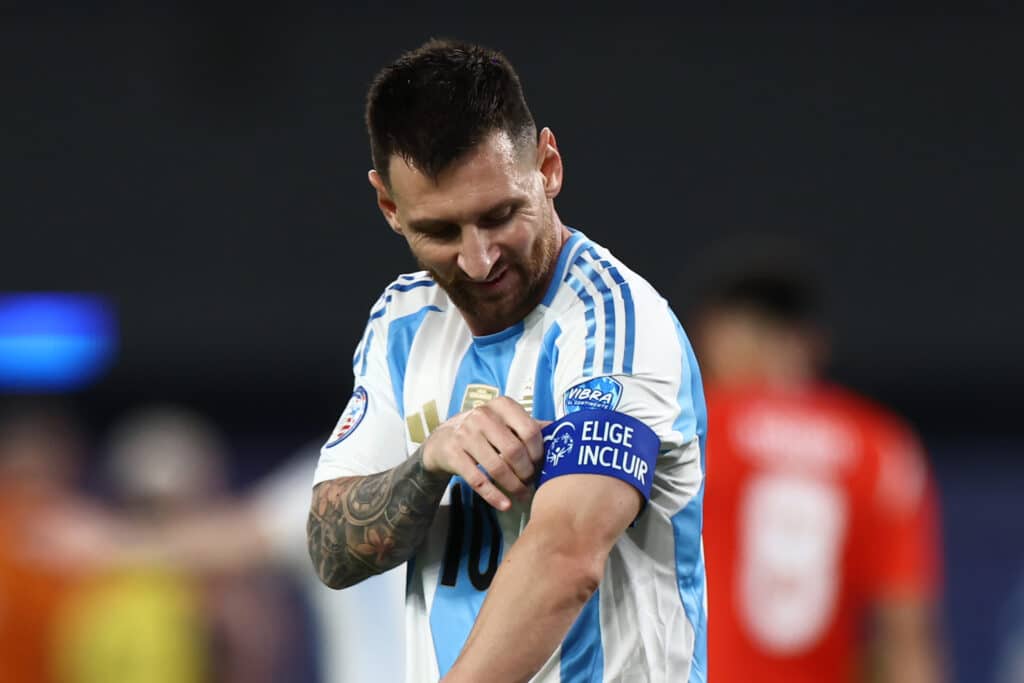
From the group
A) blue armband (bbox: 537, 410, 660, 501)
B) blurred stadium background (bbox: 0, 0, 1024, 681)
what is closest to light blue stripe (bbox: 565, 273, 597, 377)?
blue armband (bbox: 537, 410, 660, 501)

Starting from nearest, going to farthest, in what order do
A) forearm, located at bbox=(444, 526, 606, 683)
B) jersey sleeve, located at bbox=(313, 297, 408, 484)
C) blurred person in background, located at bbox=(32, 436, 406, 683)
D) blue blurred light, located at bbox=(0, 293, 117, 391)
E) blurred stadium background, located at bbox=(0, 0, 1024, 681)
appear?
forearm, located at bbox=(444, 526, 606, 683) < jersey sleeve, located at bbox=(313, 297, 408, 484) < blurred person in background, located at bbox=(32, 436, 406, 683) < blue blurred light, located at bbox=(0, 293, 117, 391) < blurred stadium background, located at bbox=(0, 0, 1024, 681)

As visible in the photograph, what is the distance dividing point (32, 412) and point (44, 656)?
3.86ft

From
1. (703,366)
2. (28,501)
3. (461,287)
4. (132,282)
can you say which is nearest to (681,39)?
(132,282)

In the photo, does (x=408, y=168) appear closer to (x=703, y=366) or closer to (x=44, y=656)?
(x=703, y=366)

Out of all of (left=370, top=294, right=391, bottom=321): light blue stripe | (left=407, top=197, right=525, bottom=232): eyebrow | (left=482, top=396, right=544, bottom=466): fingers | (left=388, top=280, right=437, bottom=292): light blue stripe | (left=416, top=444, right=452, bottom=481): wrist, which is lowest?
(left=416, top=444, right=452, bottom=481): wrist

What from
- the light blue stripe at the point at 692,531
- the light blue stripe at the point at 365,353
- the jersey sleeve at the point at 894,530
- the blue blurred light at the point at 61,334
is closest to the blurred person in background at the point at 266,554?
the jersey sleeve at the point at 894,530

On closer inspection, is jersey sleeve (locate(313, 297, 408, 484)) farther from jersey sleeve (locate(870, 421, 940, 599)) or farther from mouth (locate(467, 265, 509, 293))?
jersey sleeve (locate(870, 421, 940, 599))

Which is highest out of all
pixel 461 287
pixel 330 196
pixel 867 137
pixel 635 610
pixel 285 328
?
pixel 867 137

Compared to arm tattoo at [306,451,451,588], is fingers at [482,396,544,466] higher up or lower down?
higher up

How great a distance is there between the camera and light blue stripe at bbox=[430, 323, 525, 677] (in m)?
2.66

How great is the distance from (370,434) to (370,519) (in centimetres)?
23

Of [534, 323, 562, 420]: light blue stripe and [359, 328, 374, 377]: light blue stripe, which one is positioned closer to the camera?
[534, 323, 562, 420]: light blue stripe

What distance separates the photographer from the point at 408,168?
2555 mm

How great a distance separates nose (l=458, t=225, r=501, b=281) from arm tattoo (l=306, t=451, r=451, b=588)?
0.31 metres
